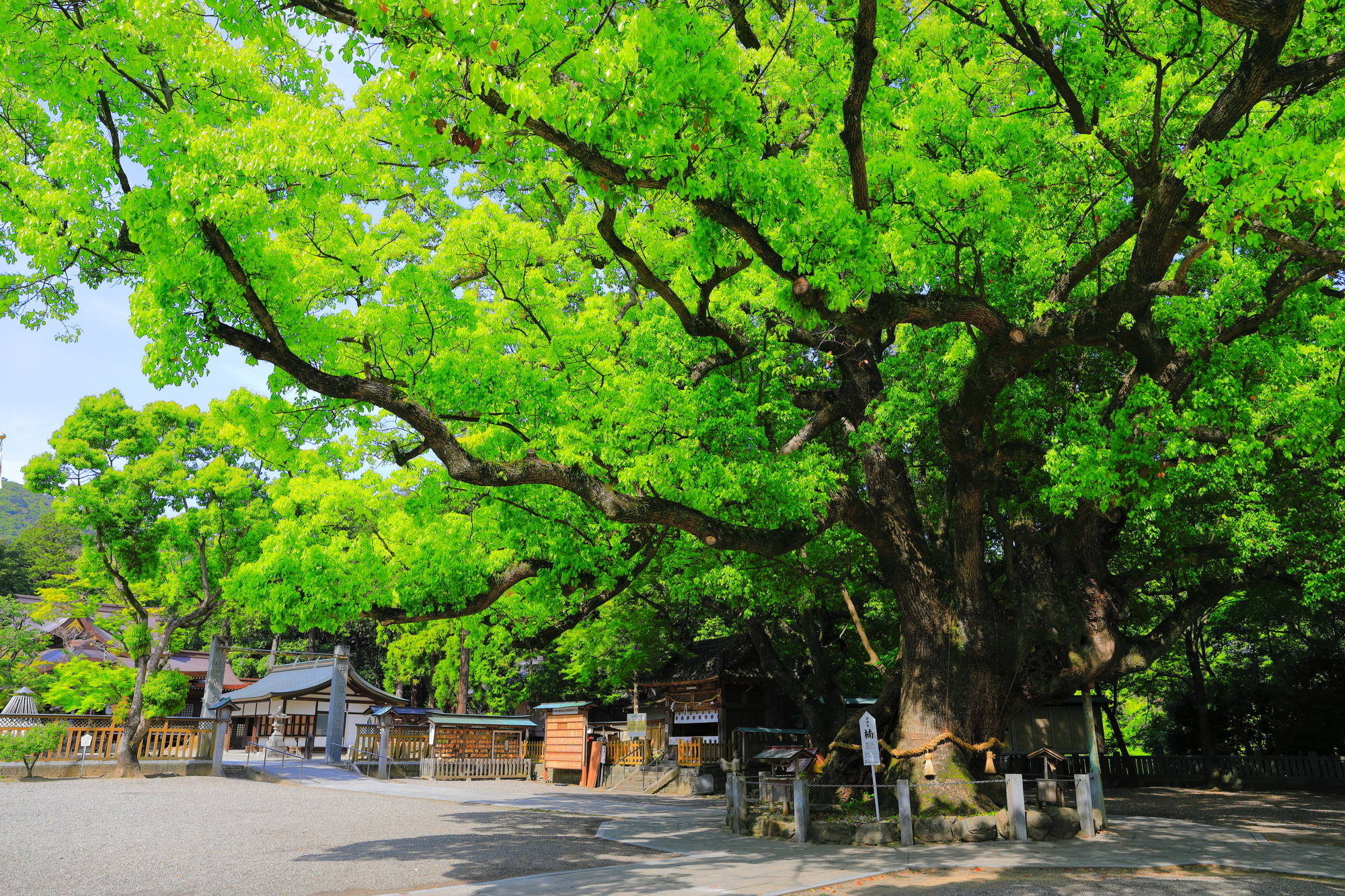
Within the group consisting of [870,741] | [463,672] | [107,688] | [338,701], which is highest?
[463,672]

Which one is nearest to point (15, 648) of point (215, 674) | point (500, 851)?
point (215, 674)

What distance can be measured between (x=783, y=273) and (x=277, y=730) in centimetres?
Result: 3838

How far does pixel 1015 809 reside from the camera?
1101 centimetres

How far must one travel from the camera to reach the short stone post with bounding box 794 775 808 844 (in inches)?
441

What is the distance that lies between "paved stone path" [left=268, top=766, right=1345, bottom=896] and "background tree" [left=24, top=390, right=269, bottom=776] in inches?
686

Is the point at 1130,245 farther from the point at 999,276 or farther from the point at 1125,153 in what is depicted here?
the point at 1125,153

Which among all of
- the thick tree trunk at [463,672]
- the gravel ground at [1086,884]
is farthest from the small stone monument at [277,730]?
the gravel ground at [1086,884]

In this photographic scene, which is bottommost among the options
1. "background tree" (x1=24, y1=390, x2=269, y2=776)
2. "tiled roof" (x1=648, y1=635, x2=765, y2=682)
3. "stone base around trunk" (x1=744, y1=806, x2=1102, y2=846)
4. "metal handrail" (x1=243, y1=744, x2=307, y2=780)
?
"metal handrail" (x1=243, y1=744, x2=307, y2=780)

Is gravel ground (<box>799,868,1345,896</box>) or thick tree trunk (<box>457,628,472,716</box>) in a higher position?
thick tree trunk (<box>457,628,472,716</box>)

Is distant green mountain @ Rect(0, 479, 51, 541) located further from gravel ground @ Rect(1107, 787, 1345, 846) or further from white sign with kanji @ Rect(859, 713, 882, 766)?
gravel ground @ Rect(1107, 787, 1345, 846)

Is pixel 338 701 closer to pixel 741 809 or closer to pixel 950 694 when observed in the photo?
pixel 741 809

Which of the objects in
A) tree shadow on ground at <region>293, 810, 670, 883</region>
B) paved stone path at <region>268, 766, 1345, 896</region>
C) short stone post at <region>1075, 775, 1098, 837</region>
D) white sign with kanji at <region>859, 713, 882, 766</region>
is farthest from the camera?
short stone post at <region>1075, 775, 1098, 837</region>

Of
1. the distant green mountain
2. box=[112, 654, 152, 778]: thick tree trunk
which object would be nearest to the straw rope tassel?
box=[112, 654, 152, 778]: thick tree trunk

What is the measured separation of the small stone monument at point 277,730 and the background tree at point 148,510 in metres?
11.6
